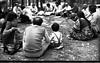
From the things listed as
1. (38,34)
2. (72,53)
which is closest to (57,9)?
(72,53)

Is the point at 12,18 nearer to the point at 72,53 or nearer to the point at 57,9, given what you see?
the point at 72,53

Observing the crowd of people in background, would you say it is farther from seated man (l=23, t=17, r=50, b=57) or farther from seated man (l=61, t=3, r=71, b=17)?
seated man (l=61, t=3, r=71, b=17)

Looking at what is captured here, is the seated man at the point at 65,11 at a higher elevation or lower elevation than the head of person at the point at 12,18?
lower

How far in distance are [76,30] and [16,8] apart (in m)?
4.61

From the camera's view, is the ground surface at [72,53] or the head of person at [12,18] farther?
the head of person at [12,18]

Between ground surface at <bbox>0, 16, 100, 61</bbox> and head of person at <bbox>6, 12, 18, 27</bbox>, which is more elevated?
head of person at <bbox>6, 12, 18, 27</bbox>

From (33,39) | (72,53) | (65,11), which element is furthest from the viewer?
(65,11)

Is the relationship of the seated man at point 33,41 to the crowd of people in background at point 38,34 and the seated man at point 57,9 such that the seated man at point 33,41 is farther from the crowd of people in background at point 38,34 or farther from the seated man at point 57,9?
the seated man at point 57,9

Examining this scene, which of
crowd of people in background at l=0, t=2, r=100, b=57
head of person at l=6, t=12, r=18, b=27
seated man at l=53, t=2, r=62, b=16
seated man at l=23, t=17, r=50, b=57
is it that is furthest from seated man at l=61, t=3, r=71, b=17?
seated man at l=23, t=17, r=50, b=57

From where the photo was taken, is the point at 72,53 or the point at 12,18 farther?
the point at 72,53

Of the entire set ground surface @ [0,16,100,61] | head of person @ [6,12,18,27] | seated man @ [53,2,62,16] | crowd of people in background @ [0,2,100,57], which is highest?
head of person @ [6,12,18,27]

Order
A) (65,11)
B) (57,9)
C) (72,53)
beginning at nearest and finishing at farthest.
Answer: (72,53), (65,11), (57,9)

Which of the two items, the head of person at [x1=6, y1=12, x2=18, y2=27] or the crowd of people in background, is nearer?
the crowd of people in background

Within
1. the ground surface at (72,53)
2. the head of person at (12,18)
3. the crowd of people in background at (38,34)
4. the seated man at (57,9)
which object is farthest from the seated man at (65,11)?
the head of person at (12,18)
